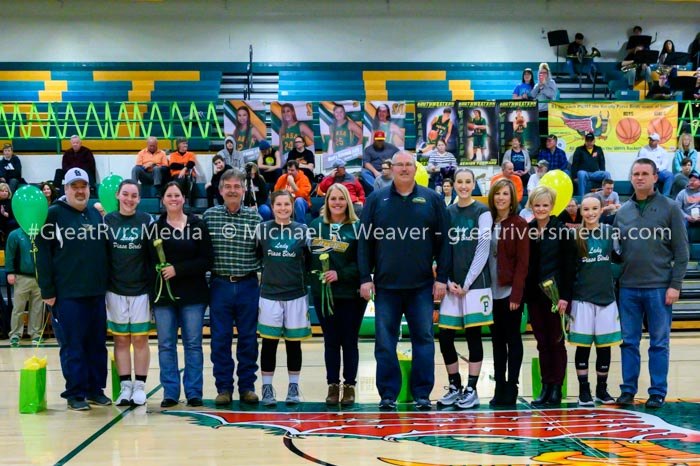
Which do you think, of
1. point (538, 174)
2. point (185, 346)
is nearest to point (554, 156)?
point (538, 174)

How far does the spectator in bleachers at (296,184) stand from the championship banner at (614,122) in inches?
182

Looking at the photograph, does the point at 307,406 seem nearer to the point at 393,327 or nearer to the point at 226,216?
the point at 393,327

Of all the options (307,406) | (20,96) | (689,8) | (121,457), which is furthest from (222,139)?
(689,8)

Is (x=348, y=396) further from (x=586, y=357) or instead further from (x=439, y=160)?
(x=439, y=160)

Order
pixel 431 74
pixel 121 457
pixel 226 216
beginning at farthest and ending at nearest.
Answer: pixel 431 74 → pixel 226 216 → pixel 121 457

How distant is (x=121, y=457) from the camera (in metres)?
4.67

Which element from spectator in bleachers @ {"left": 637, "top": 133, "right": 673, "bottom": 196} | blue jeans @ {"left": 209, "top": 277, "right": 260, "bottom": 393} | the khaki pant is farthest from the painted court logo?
spectator in bleachers @ {"left": 637, "top": 133, "right": 673, "bottom": 196}

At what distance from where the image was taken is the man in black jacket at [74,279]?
240 inches

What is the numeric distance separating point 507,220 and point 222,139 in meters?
9.75

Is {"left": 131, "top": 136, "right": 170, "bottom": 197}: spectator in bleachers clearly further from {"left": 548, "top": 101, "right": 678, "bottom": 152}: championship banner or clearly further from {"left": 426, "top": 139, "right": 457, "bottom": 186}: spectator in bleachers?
{"left": 548, "top": 101, "right": 678, "bottom": 152}: championship banner

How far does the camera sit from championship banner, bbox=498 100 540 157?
1393cm

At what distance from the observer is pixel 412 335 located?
603 centimetres

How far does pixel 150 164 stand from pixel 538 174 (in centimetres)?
607

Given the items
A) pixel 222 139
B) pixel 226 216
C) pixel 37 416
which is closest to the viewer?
pixel 37 416
